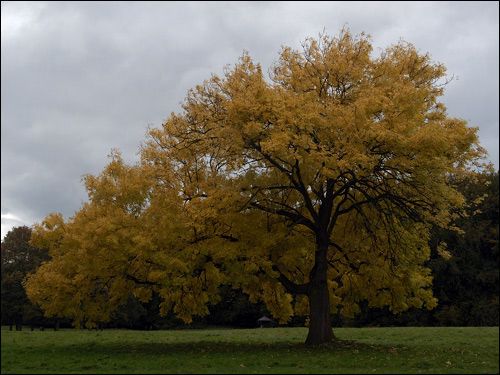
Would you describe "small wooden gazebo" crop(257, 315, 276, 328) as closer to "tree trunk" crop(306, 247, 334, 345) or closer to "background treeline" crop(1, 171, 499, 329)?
"background treeline" crop(1, 171, 499, 329)

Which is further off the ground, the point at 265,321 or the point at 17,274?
the point at 17,274

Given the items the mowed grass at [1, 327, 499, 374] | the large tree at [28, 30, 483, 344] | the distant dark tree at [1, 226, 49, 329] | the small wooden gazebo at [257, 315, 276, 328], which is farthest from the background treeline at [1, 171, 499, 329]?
the mowed grass at [1, 327, 499, 374]

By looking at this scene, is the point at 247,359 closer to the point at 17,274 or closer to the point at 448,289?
the point at 448,289

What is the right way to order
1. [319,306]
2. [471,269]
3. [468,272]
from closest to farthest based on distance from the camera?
1. [319,306]
2. [468,272]
3. [471,269]

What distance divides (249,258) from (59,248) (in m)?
8.33

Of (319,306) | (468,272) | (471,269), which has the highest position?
(471,269)

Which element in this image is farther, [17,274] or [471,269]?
[17,274]

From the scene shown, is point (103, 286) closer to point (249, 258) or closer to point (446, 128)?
point (249, 258)

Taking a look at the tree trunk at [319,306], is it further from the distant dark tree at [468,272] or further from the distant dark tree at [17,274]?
the distant dark tree at [17,274]

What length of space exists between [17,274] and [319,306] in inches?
2001

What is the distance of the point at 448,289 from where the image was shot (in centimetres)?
5906

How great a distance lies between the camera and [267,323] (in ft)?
186

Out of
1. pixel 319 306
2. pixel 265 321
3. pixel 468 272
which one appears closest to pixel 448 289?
A: pixel 468 272

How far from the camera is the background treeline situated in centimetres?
5622
